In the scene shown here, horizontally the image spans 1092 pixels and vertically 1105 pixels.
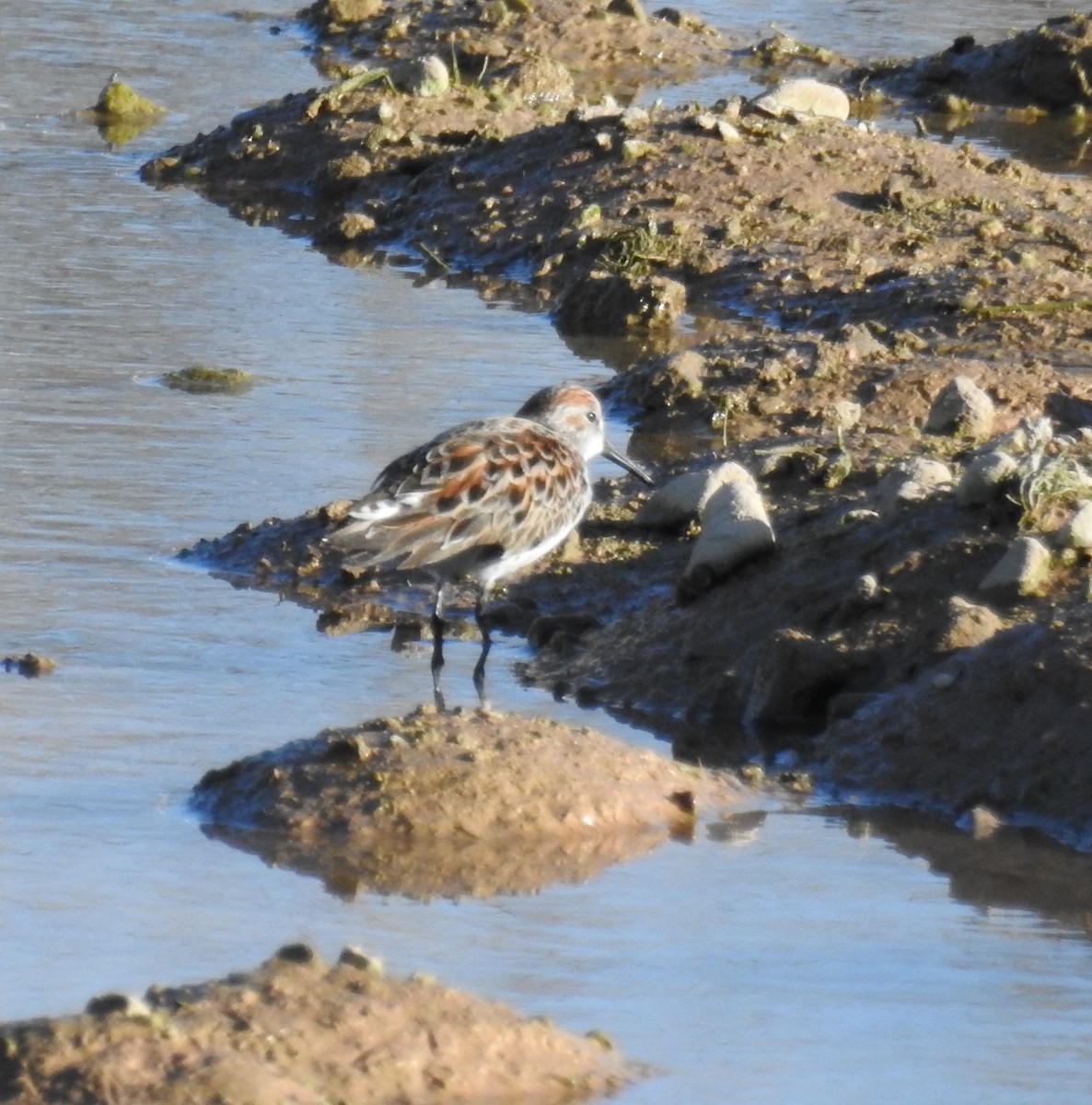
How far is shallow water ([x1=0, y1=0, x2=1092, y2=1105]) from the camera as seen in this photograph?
540 centimetres

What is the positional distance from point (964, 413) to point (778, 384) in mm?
1254

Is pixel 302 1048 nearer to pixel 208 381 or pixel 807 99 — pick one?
pixel 208 381

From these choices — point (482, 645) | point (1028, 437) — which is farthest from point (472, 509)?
point (1028, 437)

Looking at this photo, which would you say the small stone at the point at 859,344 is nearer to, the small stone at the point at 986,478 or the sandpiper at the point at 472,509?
the sandpiper at the point at 472,509

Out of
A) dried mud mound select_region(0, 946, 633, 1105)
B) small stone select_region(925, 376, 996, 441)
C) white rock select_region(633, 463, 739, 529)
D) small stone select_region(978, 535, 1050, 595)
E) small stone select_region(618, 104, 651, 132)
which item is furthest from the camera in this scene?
small stone select_region(618, 104, 651, 132)

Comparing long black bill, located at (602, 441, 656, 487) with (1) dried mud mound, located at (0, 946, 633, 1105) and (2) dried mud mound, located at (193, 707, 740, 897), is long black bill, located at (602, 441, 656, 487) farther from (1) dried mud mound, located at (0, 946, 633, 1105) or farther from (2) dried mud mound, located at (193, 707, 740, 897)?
(1) dried mud mound, located at (0, 946, 633, 1105)

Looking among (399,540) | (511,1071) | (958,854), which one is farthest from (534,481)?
(511,1071)

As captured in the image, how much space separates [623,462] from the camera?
32.0ft

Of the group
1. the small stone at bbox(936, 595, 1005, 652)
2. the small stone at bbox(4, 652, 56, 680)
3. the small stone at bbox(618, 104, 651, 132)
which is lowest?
the small stone at bbox(618, 104, 651, 132)

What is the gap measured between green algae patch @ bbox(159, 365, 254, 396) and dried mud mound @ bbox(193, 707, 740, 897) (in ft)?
15.5

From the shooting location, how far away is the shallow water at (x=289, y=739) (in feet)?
17.7

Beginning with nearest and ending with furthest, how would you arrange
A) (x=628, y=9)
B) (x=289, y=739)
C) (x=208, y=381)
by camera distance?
(x=289, y=739) → (x=208, y=381) → (x=628, y=9)

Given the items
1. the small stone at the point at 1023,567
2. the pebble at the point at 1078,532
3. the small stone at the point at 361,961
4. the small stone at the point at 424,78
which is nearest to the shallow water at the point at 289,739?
the small stone at the point at 361,961

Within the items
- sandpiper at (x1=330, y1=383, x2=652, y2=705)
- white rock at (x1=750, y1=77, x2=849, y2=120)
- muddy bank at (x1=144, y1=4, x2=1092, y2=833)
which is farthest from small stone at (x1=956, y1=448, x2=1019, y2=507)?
white rock at (x1=750, y1=77, x2=849, y2=120)
